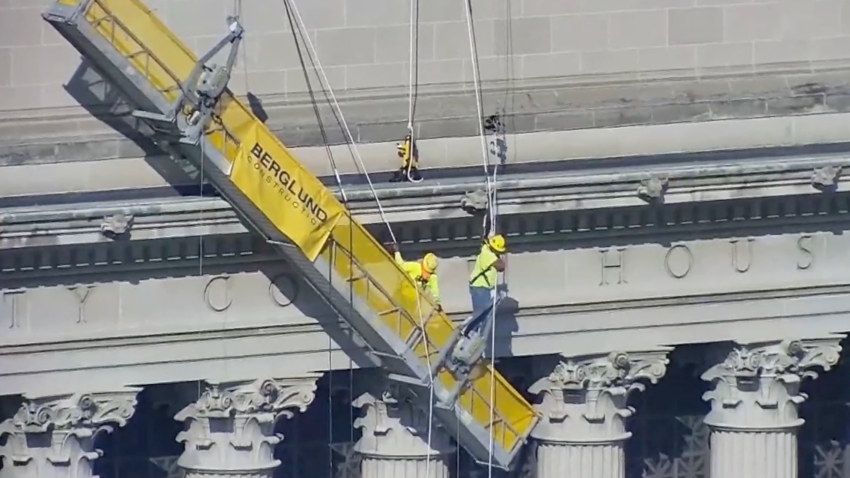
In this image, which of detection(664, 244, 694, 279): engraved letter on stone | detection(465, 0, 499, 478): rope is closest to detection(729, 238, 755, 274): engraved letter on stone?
detection(664, 244, 694, 279): engraved letter on stone

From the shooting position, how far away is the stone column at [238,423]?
4078 cm

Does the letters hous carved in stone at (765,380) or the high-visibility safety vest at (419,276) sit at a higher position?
the high-visibility safety vest at (419,276)

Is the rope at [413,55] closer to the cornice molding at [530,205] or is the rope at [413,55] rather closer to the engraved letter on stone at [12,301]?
the cornice molding at [530,205]

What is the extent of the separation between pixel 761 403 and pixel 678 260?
266 cm

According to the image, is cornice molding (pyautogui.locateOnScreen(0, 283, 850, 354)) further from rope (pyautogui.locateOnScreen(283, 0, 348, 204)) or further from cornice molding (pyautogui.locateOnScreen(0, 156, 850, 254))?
rope (pyautogui.locateOnScreen(283, 0, 348, 204))

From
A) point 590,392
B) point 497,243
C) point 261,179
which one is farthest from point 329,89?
point 590,392

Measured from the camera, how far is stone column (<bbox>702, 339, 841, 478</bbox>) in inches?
1679

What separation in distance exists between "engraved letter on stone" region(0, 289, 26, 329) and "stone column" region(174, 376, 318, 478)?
2990 mm

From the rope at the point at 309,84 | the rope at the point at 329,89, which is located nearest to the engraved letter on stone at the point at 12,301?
the rope at the point at 309,84

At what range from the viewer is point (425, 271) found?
40219mm

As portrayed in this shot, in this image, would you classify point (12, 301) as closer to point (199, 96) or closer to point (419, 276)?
point (199, 96)

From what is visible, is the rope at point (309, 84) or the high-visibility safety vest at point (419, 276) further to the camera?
the rope at point (309, 84)

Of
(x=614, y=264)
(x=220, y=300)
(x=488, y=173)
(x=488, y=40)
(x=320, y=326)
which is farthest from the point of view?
(x=488, y=40)

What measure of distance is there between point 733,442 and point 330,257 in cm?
756
